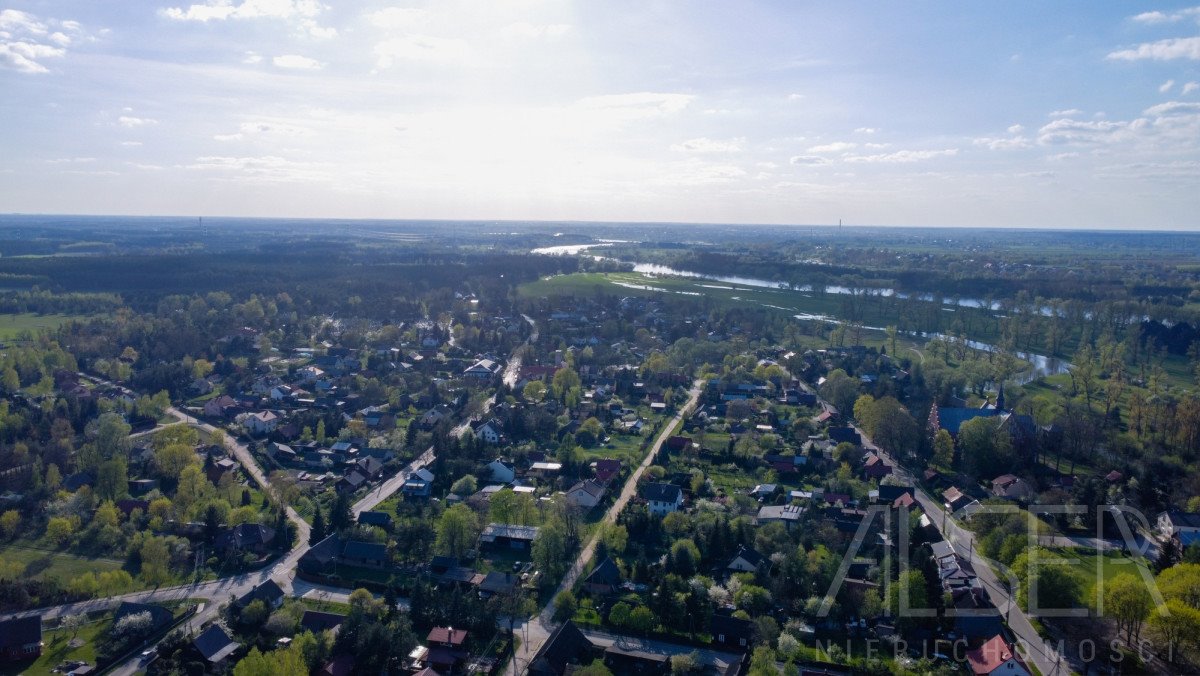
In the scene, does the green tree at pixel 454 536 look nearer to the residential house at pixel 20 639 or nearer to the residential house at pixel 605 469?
the residential house at pixel 605 469

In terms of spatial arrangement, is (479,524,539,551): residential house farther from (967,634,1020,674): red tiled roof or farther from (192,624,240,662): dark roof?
(967,634,1020,674): red tiled roof

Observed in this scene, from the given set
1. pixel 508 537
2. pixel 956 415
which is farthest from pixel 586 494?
pixel 956 415

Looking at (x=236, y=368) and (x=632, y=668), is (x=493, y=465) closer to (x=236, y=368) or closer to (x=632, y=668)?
(x=632, y=668)

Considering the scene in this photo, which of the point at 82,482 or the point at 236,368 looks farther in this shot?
the point at 236,368

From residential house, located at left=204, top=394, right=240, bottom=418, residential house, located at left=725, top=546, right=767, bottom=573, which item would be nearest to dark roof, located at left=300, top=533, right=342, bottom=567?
residential house, located at left=725, top=546, right=767, bottom=573

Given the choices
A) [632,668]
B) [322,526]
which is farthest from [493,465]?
[632,668]

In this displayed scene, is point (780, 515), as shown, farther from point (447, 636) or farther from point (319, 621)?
point (319, 621)
